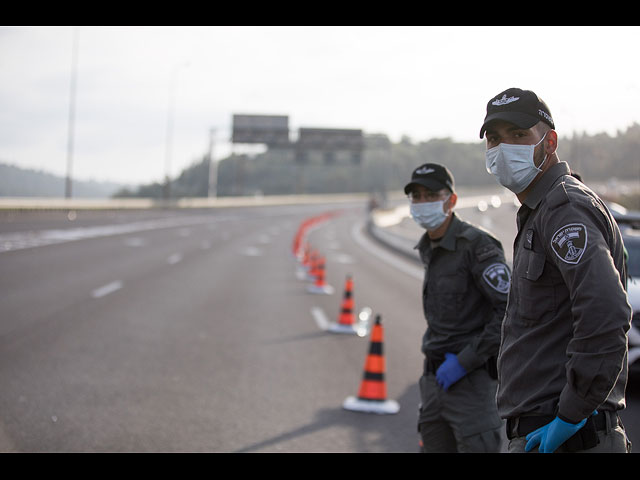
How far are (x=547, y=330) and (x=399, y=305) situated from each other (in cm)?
1343

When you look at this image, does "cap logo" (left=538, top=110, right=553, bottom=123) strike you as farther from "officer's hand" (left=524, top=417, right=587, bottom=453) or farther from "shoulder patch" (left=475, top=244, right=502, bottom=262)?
"shoulder patch" (left=475, top=244, right=502, bottom=262)

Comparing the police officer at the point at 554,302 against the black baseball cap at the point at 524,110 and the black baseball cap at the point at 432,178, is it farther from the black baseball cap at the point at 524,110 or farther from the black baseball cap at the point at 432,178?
the black baseball cap at the point at 432,178

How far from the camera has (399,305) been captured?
15.9 meters

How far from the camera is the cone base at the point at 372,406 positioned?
7.47 meters

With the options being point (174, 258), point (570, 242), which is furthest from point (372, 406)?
point (174, 258)

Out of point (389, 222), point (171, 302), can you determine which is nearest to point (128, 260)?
point (171, 302)

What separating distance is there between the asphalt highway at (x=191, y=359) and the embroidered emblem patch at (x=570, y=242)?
286 cm

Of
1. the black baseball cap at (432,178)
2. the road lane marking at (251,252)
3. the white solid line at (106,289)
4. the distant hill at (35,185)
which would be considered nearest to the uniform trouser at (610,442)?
the black baseball cap at (432,178)

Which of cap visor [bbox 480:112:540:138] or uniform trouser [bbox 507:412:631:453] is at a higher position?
cap visor [bbox 480:112:540:138]

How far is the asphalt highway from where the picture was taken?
644 cm

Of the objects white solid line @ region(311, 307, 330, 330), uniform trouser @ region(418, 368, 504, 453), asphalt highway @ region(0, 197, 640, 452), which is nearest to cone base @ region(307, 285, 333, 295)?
asphalt highway @ region(0, 197, 640, 452)

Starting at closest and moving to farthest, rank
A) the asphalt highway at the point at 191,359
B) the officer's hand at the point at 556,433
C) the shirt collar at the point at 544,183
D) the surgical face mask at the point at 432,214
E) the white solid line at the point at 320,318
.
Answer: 1. the officer's hand at the point at 556,433
2. the shirt collar at the point at 544,183
3. the surgical face mask at the point at 432,214
4. the asphalt highway at the point at 191,359
5. the white solid line at the point at 320,318
